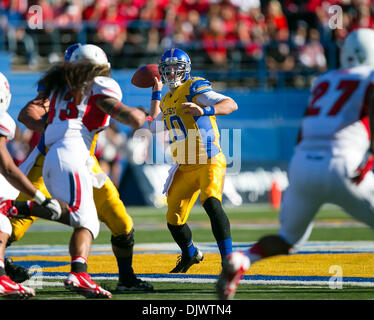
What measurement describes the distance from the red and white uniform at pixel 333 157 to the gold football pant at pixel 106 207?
1294 mm

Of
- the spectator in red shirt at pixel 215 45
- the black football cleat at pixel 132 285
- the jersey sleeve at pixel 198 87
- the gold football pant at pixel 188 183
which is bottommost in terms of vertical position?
the black football cleat at pixel 132 285

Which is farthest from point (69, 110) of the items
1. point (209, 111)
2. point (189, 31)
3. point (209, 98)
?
point (189, 31)

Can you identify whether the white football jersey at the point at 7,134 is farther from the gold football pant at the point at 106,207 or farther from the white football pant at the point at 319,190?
the white football pant at the point at 319,190

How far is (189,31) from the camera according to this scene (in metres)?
16.7

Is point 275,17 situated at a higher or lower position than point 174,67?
higher

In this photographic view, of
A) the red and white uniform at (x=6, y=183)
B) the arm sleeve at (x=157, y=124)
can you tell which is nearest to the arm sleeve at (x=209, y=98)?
the arm sleeve at (x=157, y=124)

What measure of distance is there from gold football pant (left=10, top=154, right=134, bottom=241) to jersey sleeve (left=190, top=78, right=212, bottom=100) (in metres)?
1.14

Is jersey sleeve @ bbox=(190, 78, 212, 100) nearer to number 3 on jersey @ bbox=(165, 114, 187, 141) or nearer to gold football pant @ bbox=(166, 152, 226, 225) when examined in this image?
number 3 on jersey @ bbox=(165, 114, 187, 141)

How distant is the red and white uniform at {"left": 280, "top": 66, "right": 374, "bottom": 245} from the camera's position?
441 cm

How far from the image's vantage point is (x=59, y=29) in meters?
15.9

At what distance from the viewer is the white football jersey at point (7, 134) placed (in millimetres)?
4824

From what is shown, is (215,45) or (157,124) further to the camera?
(215,45)

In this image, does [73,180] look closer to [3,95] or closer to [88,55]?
[3,95]

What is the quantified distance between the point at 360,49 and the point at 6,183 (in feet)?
8.27
